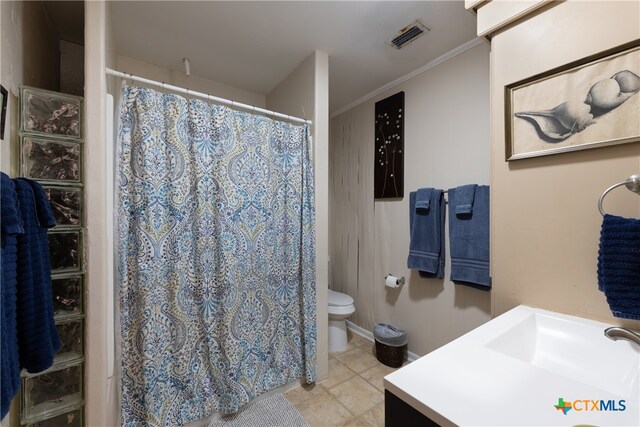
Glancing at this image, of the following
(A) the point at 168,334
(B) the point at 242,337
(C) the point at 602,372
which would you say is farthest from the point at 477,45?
(A) the point at 168,334

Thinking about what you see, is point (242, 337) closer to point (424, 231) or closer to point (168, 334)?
point (168, 334)

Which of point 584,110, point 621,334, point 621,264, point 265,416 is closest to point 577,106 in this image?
point 584,110

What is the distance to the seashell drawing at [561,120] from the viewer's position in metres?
0.92

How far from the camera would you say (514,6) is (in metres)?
1.07

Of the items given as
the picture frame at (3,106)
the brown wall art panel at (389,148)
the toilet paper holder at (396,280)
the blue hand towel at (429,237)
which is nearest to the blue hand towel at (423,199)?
the blue hand towel at (429,237)

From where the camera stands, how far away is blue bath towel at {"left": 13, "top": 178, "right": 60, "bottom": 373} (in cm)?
80

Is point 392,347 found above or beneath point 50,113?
beneath

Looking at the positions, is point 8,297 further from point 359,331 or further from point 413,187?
point 359,331

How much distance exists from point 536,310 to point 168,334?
1702mm

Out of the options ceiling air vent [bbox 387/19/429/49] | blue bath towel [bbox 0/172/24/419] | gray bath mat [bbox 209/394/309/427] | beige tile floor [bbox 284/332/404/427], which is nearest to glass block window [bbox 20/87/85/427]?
blue bath towel [bbox 0/172/24/419]

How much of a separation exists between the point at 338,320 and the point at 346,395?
605 mm

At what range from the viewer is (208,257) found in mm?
1452

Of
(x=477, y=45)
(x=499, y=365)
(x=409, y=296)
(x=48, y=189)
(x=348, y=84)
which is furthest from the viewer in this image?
(x=348, y=84)

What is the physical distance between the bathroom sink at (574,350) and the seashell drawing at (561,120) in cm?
69
